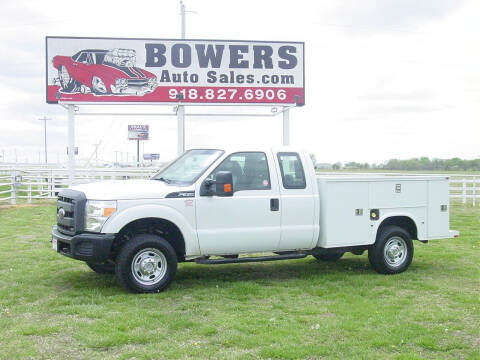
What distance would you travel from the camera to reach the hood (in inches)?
297

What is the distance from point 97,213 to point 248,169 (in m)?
2.16

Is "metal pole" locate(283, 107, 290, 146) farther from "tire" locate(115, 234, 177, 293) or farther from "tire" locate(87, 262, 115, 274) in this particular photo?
"tire" locate(115, 234, 177, 293)

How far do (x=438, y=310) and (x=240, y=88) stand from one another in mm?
11163

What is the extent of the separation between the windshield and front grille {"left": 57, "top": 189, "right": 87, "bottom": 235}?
1.30m

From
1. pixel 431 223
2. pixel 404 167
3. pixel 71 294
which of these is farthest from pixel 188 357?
pixel 404 167

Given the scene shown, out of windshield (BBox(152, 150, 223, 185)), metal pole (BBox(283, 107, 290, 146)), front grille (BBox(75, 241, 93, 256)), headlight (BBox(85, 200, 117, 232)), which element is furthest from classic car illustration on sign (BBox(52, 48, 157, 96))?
front grille (BBox(75, 241, 93, 256))

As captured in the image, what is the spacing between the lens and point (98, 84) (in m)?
17.0

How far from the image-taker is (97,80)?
17.0 m

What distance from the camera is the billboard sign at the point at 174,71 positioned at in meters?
16.8

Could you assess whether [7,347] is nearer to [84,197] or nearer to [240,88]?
[84,197]

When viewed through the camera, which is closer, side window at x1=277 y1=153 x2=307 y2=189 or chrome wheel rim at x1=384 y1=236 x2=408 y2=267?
side window at x1=277 y1=153 x2=307 y2=189

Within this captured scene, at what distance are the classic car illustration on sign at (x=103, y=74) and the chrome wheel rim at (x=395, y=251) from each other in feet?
32.5

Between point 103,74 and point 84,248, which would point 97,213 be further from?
point 103,74

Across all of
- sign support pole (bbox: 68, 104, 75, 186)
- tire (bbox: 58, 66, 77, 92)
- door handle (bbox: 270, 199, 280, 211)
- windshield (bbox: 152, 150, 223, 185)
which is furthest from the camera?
sign support pole (bbox: 68, 104, 75, 186)
